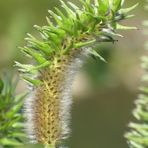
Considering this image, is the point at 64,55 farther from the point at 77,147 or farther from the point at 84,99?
the point at 84,99

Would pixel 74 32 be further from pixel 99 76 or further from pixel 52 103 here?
pixel 99 76

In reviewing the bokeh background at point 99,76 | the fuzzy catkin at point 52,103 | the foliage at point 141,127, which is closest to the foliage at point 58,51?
the fuzzy catkin at point 52,103

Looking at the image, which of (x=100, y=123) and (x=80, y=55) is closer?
(x=80, y=55)

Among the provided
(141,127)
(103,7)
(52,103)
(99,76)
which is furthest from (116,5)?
(99,76)

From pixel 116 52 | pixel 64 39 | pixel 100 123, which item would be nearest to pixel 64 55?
pixel 64 39

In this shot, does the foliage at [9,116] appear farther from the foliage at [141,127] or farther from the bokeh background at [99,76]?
the bokeh background at [99,76]

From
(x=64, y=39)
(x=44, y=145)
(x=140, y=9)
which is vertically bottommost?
(x=44, y=145)
